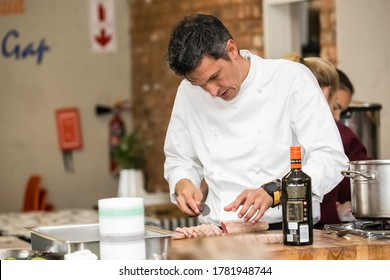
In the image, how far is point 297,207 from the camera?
2.08 metres

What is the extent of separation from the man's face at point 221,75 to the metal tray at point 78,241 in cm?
47

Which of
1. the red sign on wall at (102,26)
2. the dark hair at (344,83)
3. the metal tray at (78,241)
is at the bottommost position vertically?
the metal tray at (78,241)

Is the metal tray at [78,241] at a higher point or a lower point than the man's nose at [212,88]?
lower

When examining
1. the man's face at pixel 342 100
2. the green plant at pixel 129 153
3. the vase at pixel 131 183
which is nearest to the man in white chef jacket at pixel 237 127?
the man's face at pixel 342 100

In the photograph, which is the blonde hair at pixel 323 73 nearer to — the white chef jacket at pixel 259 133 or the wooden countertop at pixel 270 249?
the white chef jacket at pixel 259 133

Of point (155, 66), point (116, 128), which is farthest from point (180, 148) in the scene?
point (116, 128)

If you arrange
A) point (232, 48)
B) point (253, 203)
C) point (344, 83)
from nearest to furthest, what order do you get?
1. point (253, 203)
2. point (232, 48)
3. point (344, 83)

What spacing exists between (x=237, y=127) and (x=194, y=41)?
0.38 metres

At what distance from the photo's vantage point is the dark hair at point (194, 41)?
2.29m

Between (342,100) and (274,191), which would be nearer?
(274,191)

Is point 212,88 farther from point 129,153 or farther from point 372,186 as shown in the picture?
point 129,153

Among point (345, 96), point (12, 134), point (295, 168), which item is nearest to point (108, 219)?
point (295, 168)

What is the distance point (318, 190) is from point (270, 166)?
9.9 inches
